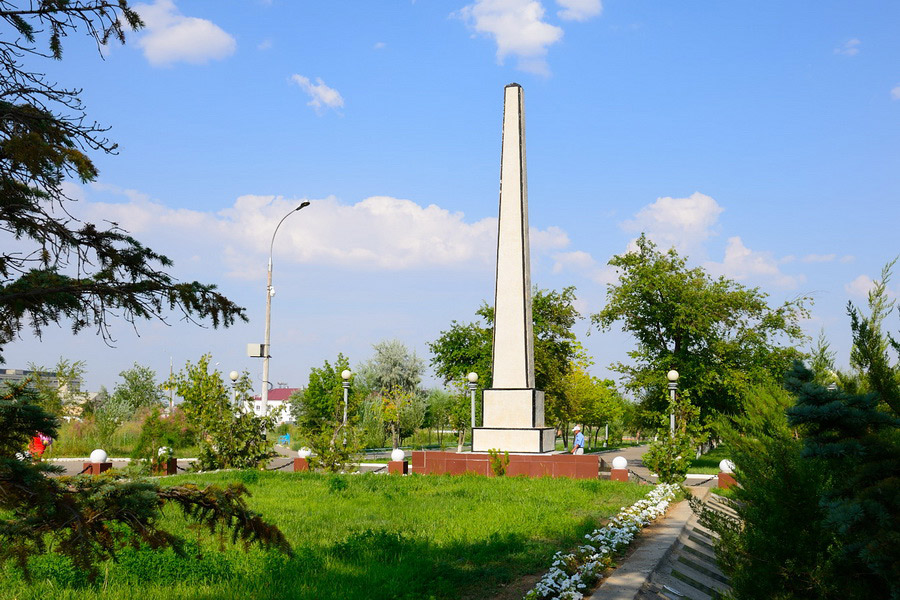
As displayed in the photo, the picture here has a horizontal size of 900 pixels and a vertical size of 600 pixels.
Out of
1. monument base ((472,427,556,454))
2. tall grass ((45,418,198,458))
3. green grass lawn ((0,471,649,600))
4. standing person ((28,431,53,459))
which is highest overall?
standing person ((28,431,53,459))

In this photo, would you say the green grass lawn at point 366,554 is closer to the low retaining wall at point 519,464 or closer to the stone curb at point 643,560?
the stone curb at point 643,560

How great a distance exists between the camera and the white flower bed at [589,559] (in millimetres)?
6137

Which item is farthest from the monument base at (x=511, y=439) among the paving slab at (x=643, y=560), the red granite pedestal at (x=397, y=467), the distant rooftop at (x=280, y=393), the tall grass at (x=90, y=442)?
the distant rooftop at (x=280, y=393)

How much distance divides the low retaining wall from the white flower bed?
5.51m

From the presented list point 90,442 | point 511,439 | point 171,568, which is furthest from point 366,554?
point 90,442

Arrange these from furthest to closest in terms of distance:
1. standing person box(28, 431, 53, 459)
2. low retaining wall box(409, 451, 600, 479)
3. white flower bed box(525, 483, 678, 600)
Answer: low retaining wall box(409, 451, 600, 479) < white flower bed box(525, 483, 678, 600) < standing person box(28, 431, 53, 459)

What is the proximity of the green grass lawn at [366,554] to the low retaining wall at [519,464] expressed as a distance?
3910 mm

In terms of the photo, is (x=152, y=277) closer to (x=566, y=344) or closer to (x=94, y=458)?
(x=94, y=458)

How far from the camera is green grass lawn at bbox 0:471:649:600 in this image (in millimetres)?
6312

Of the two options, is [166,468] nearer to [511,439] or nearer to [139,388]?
[511,439]

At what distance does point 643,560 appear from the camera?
7.52m

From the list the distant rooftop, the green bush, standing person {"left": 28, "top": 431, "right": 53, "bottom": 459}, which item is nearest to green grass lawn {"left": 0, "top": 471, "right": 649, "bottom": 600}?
the green bush

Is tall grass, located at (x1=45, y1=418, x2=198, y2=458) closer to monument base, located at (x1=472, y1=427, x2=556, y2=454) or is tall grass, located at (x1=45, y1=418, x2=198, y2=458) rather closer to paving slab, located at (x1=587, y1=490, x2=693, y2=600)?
monument base, located at (x1=472, y1=427, x2=556, y2=454)

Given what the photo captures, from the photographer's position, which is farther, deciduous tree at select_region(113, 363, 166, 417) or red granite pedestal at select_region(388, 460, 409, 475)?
deciduous tree at select_region(113, 363, 166, 417)
